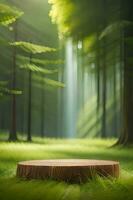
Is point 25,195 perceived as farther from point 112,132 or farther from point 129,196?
point 112,132

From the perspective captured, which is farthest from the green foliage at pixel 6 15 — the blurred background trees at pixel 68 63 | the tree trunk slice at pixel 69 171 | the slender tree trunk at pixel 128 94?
the slender tree trunk at pixel 128 94

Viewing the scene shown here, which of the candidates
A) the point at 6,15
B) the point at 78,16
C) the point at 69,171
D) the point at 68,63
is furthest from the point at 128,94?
the point at 68,63

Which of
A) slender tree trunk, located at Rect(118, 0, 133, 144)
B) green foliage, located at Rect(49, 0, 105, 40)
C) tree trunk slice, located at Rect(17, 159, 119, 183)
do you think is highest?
green foliage, located at Rect(49, 0, 105, 40)

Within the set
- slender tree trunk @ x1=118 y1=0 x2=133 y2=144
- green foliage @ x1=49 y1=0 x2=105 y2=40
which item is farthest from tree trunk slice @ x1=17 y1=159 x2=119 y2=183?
green foliage @ x1=49 y1=0 x2=105 y2=40

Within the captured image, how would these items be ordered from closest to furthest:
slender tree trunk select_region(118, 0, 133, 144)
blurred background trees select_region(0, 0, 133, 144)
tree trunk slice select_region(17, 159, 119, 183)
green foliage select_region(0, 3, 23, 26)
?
tree trunk slice select_region(17, 159, 119, 183)
green foliage select_region(0, 3, 23, 26)
slender tree trunk select_region(118, 0, 133, 144)
blurred background trees select_region(0, 0, 133, 144)

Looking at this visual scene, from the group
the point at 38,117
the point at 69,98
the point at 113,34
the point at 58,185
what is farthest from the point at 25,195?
the point at 69,98

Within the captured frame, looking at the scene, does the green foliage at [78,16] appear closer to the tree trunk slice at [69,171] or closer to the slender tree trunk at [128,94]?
the slender tree trunk at [128,94]

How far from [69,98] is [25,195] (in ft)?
144

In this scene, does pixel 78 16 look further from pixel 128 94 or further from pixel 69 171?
pixel 69 171

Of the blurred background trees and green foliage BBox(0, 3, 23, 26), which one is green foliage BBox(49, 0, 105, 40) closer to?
the blurred background trees

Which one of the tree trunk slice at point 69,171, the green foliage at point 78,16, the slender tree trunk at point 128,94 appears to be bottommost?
the tree trunk slice at point 69,171

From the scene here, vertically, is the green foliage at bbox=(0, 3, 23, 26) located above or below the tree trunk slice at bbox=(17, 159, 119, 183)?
above

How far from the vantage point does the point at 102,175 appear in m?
8.22

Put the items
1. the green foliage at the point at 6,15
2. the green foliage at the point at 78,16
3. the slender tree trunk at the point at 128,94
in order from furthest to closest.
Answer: the green foliage at the point at 78,16
the slender tree trunk at the point at 128,94
the green foliage at the point at 6,15
